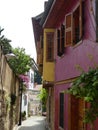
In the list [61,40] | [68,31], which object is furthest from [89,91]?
[61,40]

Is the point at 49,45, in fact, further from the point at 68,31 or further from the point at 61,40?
the point at 68,31

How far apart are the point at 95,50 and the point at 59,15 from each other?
581cm

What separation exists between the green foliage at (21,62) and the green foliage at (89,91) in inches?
1032

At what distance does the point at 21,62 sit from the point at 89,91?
2818 centimetres

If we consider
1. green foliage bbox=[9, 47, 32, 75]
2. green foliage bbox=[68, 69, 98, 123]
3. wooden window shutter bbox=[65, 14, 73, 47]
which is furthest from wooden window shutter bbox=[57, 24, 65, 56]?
green foliage bbox=[9, 47, 32, 75]

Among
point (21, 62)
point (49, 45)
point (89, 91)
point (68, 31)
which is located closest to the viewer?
point (89, 91)

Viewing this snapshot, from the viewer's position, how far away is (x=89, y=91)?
5922 millimetres

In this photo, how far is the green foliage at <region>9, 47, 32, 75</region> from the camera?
33.0 meters

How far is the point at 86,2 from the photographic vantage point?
32.4 ft

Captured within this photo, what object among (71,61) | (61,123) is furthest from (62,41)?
(61,123)

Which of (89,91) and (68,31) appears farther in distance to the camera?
(68,31)

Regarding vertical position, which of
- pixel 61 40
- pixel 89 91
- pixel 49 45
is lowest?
pixel 89 91

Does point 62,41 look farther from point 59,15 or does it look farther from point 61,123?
point 61,123

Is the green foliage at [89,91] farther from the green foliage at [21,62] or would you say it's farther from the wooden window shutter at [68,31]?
the green foliage at [21,62]
